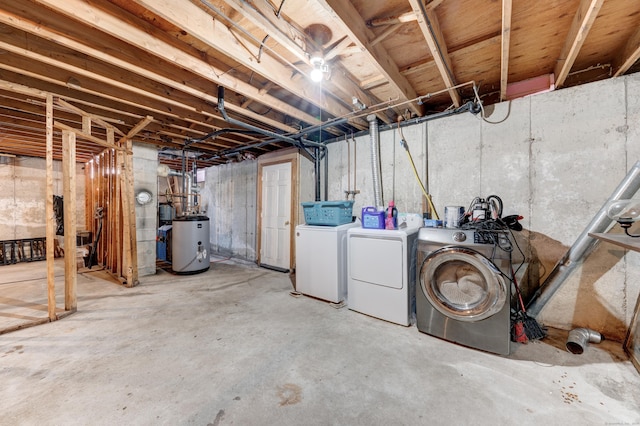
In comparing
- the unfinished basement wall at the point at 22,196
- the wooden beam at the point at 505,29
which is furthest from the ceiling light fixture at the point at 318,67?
the unfinished basement wall at the point at 22,196

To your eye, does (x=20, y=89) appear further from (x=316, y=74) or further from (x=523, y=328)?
(x=523, y=328)

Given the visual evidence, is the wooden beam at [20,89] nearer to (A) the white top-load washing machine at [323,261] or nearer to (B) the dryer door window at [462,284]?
(A) the white top-load washing machine at [323,261]

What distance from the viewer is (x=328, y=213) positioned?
3201 mm

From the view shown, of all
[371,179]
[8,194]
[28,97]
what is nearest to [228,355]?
[371,179]

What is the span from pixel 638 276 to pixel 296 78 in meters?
3.64

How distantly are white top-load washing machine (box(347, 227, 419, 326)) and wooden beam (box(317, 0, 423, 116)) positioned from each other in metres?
1.53

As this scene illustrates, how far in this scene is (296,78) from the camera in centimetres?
245

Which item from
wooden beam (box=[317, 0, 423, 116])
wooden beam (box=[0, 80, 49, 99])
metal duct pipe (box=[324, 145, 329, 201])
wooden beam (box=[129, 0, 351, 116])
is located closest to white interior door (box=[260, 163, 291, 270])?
metal duct pipe (box=[324, 145, 329, 201])

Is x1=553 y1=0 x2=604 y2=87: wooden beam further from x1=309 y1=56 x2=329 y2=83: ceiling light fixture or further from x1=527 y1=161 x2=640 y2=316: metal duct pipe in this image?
x1=309 y1=56 x2=329 y2=83: ceiling light fixture

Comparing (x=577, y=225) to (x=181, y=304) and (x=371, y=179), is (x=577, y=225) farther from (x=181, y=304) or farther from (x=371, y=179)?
(x=181, y=304)

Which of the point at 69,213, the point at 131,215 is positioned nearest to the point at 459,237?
the point at 69,213

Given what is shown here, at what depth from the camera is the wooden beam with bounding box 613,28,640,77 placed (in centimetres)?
183

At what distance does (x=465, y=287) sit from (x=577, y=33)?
201 cm

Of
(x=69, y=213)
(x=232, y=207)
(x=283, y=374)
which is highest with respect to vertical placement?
(x=232, y=207)
